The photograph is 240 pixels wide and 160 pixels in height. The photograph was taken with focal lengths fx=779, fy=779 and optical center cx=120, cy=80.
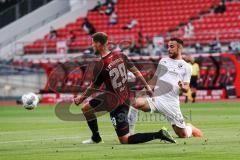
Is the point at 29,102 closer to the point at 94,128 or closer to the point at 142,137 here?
the point at 94,128

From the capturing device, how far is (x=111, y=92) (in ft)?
53.3

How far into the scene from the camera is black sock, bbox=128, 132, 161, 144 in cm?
1528

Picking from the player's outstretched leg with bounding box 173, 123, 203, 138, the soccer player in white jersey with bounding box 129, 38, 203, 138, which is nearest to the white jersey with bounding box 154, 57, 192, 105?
the soccer player in white jersey with bounding box 129, 38, 203, 138

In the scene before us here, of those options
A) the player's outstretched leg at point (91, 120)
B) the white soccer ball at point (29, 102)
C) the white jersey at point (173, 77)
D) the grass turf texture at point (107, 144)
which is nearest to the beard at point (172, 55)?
the white jersey at point (173, 77)

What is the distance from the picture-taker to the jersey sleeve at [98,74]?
16.0 meters

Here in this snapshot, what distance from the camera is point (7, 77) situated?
1912 inches

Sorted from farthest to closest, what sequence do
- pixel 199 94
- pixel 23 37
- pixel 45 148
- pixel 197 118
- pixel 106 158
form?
pixel 23 37, pixel 199 94, pixel 197 118, pixel 45 148, pixel 106 158

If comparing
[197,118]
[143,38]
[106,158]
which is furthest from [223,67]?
[106,158]

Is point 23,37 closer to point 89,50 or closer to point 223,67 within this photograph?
point 89,50

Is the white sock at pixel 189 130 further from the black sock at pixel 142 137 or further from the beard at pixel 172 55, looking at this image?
the black sock at pixel 142 137

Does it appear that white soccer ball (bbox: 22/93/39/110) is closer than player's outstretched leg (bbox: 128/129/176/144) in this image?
No

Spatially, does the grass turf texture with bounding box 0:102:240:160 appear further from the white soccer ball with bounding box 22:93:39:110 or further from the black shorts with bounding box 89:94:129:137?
the white soccer ball with bounding box 22:93:39:110

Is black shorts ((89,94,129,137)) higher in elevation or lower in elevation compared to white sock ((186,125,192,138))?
higher

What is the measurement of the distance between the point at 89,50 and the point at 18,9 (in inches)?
471
